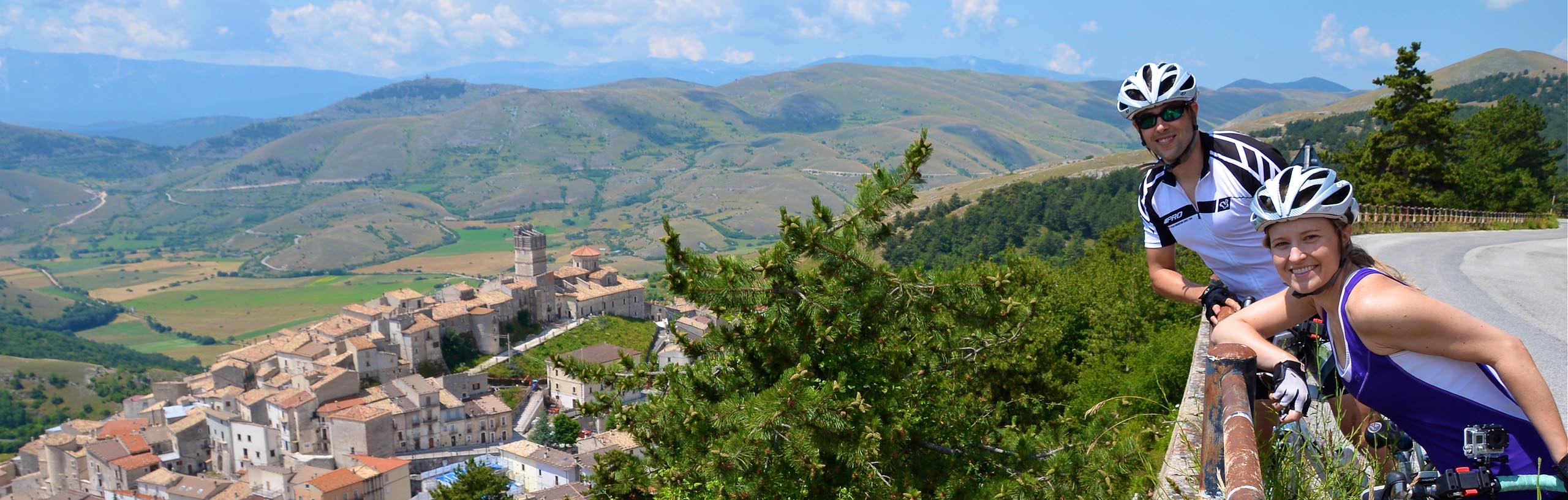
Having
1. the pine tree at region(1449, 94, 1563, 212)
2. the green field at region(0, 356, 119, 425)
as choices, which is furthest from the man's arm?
the green field at region(0, 356, 119, 425)

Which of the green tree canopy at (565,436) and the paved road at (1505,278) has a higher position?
the paved road at (1505,278)

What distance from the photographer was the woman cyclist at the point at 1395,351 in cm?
280

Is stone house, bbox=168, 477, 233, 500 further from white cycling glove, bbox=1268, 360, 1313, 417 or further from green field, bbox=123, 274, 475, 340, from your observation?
green field, bbox=123, 274, 475, 340

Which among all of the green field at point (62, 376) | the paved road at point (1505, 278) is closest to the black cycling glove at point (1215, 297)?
the paved road at point (1505, 278)

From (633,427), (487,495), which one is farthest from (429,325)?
(633,427)

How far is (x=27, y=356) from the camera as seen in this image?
9938 centimetres

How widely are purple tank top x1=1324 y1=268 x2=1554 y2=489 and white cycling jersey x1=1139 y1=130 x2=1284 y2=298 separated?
84cm

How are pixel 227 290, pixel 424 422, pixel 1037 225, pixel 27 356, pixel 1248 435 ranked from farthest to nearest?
pixel 227 290, pixel 27 356, pixel 1037 225, pixel 424 422, pixel 1248 435

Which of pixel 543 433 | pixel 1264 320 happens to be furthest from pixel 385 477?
pixel 1264 320

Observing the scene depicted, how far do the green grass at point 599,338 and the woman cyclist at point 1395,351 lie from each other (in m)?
56.5

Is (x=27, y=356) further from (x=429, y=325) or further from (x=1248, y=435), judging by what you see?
(x=1248, y=435)

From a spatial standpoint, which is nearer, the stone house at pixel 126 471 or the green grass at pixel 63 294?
the stone house at pixel 126 471

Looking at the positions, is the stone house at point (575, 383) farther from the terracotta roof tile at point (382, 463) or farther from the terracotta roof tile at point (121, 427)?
the terracotta roof tile at point (121, 427)

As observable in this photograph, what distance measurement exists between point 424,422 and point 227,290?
121 meters
